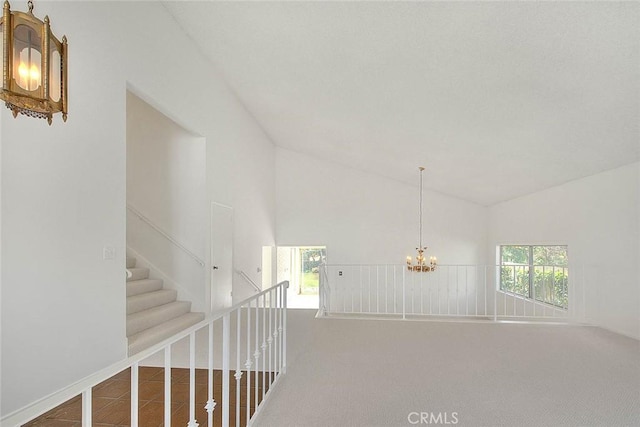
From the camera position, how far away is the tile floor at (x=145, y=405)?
2488mm

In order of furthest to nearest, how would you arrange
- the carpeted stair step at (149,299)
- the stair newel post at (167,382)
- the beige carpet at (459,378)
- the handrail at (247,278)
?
the handrail at (247,278)
the carpeted stair step at (149,299)
the beige carpet at (459,378)
the stair newel post at (167,382)

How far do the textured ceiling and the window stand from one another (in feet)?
4.25

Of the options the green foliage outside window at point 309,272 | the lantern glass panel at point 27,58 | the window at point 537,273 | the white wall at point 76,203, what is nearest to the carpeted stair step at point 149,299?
the white wall at point 76,203

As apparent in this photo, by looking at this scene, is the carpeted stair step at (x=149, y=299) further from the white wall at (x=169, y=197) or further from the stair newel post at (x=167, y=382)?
the stair newel post at (x=167, y=382)

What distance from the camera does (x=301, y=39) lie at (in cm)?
400

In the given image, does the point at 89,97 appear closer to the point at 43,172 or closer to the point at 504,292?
the point at 43,172

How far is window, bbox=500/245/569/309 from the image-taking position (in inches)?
248

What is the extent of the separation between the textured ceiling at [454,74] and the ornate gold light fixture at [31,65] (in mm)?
2124

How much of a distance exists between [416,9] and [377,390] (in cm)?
311

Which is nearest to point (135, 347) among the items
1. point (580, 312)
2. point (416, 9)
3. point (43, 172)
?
point (43, 172)

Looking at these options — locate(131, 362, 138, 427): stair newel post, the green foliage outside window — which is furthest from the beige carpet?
the green foliage outside window

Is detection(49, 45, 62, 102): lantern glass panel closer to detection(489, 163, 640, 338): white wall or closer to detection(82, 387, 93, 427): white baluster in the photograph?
detection(82, 387, 93, 427): white baluster

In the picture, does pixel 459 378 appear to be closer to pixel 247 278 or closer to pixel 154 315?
pixel 154 315

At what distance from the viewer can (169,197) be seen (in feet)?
18.2
